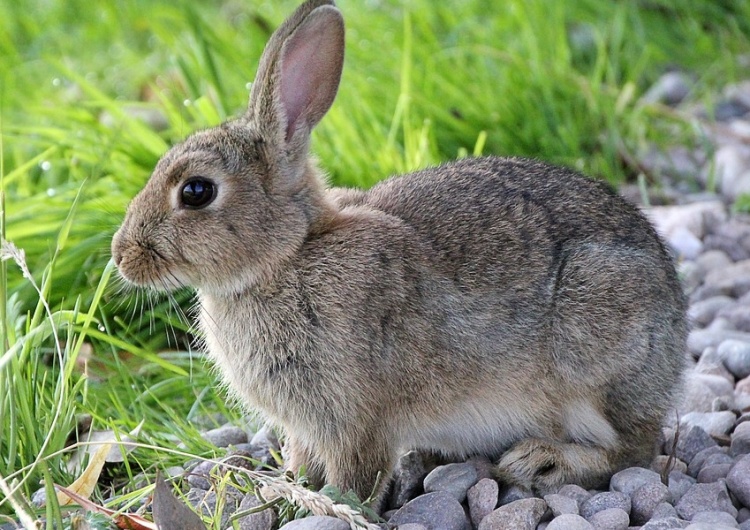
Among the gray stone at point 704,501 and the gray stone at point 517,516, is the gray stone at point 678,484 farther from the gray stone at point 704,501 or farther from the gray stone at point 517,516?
the gray stone at point 517,516

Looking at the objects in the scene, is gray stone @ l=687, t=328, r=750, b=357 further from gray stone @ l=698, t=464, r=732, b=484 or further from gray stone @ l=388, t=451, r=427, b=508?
gray stone @ l=388, t=451, r=427, b=508

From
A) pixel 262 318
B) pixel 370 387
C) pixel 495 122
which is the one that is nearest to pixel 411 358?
pixel 370 387

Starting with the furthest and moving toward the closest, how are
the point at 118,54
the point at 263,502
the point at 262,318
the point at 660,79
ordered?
the point at 118,54
the point at 660,79
the point at 262,318
the point at 263,502

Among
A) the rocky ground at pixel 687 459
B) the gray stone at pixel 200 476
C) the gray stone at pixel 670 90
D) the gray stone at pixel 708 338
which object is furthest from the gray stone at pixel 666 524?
the gray stone at pixel 670 90

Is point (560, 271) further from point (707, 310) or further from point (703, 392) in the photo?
point (707, 310)

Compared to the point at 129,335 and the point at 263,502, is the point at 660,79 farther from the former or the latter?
the point at 263,502

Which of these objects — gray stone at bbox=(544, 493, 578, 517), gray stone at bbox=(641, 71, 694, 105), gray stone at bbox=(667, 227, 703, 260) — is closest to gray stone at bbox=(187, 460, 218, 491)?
gray stone at bbox=(544, 493, 578, 517)
